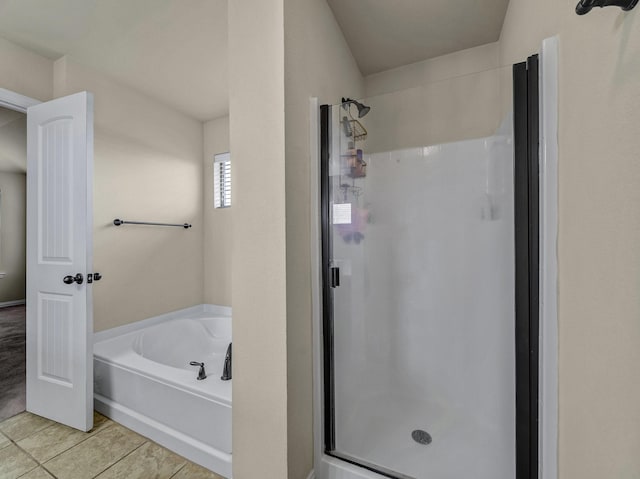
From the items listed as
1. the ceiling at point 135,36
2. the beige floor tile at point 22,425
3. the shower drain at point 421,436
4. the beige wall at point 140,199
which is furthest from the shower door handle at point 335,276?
the beige floor tile at point 22,425

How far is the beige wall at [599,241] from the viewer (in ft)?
1.73

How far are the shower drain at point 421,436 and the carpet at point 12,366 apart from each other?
8.34ft

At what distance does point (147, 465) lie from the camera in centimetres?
149

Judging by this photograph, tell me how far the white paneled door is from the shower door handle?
4.86 feet

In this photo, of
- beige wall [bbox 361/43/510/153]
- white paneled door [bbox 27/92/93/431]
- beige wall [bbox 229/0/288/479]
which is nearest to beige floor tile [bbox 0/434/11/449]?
white paneled door [bbox 27/92/93/431]

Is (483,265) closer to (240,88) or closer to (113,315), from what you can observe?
(240,88)

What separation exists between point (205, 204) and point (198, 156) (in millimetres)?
500

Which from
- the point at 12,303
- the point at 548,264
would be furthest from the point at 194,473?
the point at 12,303

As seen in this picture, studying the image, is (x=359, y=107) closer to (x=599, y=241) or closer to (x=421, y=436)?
(x=599, y=241)

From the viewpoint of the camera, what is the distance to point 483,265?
1.42 metres

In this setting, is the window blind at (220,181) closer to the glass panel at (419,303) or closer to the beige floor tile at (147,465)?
the glass panel at (419,303)

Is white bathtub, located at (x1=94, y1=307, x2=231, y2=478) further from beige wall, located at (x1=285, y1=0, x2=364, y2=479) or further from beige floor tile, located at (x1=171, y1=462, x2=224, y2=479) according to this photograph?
beige wall, located at (x1=285, y1=0, x2=364, y2=479)

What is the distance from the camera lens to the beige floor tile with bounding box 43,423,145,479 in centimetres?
144

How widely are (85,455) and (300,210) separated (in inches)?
69.1
